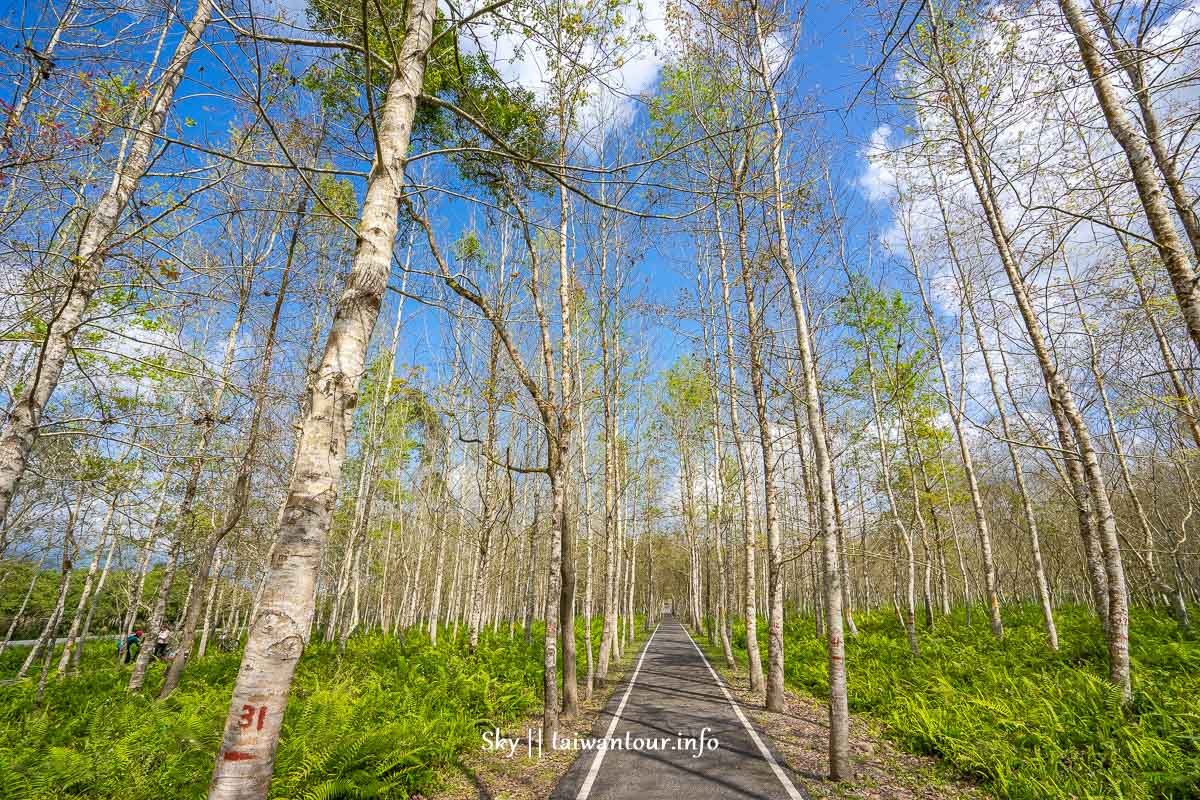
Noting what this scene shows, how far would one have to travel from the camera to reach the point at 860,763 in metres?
5.99

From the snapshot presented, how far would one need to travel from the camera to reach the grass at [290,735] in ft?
15.1

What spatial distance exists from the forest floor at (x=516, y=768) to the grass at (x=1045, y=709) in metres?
4.70

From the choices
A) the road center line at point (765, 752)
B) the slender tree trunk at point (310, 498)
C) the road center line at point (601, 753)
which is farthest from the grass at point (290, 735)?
the slender tree trunk at point (310, 498)

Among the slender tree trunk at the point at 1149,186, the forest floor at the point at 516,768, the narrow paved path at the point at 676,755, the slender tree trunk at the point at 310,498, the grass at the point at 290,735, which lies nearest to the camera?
the slender tree trunk at the point at 310,498

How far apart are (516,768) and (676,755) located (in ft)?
6.67

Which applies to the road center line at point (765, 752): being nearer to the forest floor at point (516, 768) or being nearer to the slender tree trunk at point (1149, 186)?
the forest floor at point (516, 768)

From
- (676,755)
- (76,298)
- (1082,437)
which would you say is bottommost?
(676,755)

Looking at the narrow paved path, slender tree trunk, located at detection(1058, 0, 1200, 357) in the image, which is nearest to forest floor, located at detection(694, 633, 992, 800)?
the narrow paved path

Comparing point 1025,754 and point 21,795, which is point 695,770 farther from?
point 21,795

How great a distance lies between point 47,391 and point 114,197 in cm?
197

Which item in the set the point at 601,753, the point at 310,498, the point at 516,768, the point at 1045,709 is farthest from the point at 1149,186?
the point at 516,768

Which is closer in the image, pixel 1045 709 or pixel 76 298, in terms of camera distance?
pixel 76 298

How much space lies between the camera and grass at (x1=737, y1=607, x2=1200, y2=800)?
183 inches

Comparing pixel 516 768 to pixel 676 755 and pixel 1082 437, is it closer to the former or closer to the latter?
pixel 676 755
